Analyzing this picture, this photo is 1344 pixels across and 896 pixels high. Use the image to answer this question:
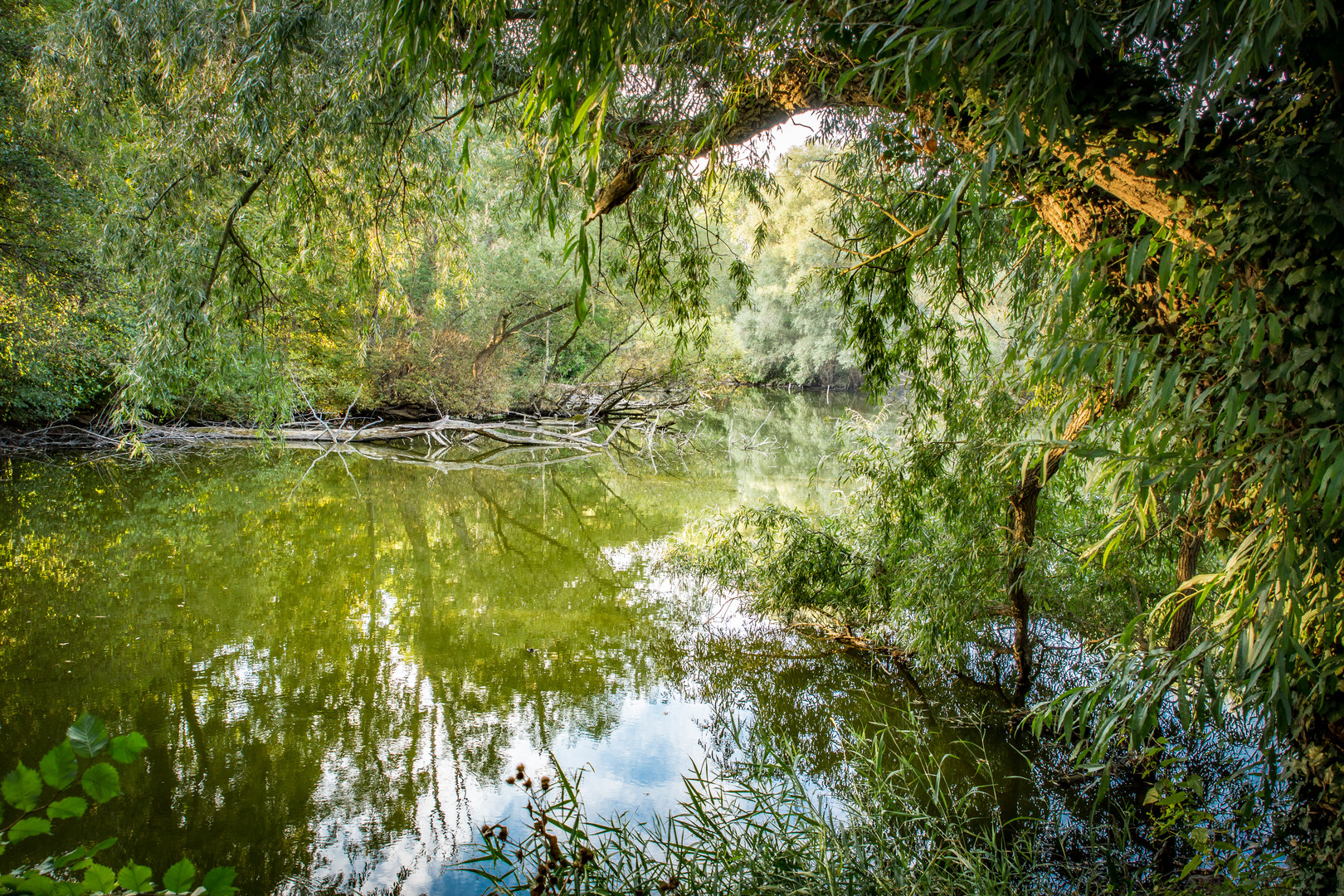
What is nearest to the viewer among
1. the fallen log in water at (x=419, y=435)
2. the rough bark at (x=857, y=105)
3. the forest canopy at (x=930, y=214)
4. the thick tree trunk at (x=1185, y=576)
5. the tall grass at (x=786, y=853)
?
the forest canopy at (x=930, y=214)

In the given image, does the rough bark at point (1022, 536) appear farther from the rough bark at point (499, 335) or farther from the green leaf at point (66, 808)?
the rough bark at point (499, 335)

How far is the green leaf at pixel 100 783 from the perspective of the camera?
85 centimetres

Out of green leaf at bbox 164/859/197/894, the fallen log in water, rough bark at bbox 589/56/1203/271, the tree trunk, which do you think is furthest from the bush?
green leaf at bbox 164/859/197/894

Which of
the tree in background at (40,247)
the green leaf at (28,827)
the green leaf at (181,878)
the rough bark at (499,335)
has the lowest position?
the green leaf at (181,878)

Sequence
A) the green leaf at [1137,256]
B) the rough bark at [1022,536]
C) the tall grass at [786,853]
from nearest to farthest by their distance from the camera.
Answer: the green leaf at [1137,256], the tall grass at [786,853], the rough bark at [1022,536]

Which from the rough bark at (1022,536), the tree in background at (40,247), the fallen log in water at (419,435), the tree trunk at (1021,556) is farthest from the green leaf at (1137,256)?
the fallen log in water at (419,435)

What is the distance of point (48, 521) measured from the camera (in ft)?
23.0

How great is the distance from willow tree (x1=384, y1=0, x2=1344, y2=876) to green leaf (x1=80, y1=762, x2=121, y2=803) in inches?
42.9

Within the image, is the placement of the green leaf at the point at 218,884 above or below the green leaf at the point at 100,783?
below

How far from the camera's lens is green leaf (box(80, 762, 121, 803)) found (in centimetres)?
85

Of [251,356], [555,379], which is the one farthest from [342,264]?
[555,379]

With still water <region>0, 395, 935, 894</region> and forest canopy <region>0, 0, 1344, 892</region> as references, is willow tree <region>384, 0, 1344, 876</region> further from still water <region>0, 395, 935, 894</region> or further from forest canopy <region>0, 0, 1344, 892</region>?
still water <region>0, 395, 935, 894</region>

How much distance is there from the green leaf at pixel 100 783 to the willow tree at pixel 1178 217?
42.9 inches

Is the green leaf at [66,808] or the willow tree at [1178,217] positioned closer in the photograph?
the green leaf at [66,808]
